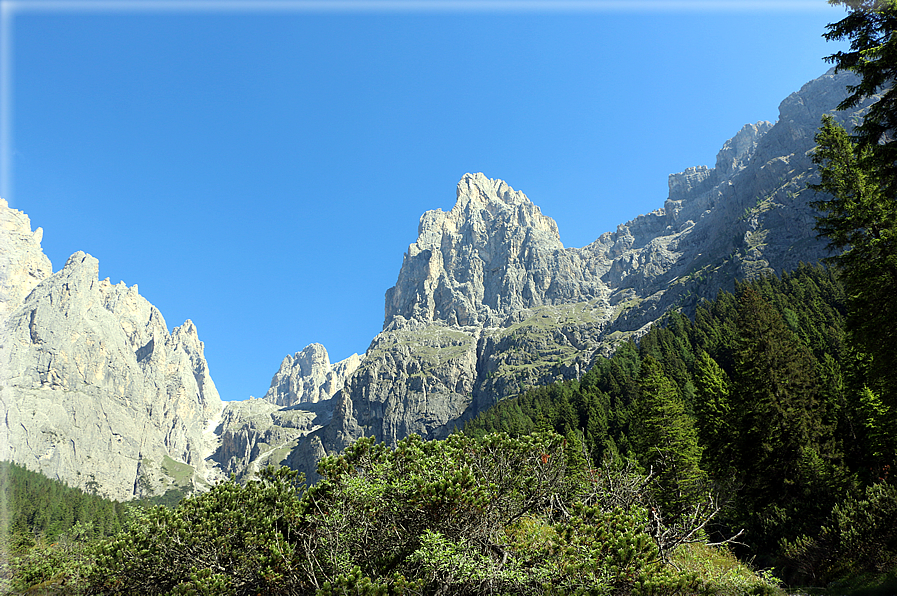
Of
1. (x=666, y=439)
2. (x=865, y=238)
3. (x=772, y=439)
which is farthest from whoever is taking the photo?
(x=666, y=439)

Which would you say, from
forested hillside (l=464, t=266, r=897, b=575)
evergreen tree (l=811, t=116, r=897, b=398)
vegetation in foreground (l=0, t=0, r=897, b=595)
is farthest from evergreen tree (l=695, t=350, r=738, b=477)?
evergreen tree (l=811, t=116, r=897, b=398)

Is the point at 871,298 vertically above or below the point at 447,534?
above

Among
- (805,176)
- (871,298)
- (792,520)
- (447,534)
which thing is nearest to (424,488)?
(447,534)

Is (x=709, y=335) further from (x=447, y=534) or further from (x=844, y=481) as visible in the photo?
(x=447, y=534)

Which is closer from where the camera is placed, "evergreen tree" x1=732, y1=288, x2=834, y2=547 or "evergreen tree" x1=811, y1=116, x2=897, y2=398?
"evergreen tree" x1=811, y1=116, x2=897, y2=398

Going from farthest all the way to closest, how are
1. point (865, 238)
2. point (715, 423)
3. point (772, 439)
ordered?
point (715, 423) < point (772, 439) < point (865, 238)

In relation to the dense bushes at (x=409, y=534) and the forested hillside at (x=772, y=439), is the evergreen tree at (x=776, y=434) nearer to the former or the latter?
the forested hillside at (x=772, y=439)

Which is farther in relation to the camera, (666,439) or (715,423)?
(715,423)

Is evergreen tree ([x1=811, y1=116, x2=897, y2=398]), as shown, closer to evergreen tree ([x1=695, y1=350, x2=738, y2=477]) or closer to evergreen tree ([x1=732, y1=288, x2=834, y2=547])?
evergreen tree ([x1=732, y1=288, x2=834, y2=547])

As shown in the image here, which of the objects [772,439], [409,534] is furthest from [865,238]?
[409,534]

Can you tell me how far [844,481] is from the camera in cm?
2516

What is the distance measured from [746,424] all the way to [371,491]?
110ft

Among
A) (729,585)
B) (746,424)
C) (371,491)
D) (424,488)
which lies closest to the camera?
(729,585)

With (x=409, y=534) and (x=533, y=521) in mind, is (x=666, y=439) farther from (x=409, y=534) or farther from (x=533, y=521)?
(x=409, y=534)
